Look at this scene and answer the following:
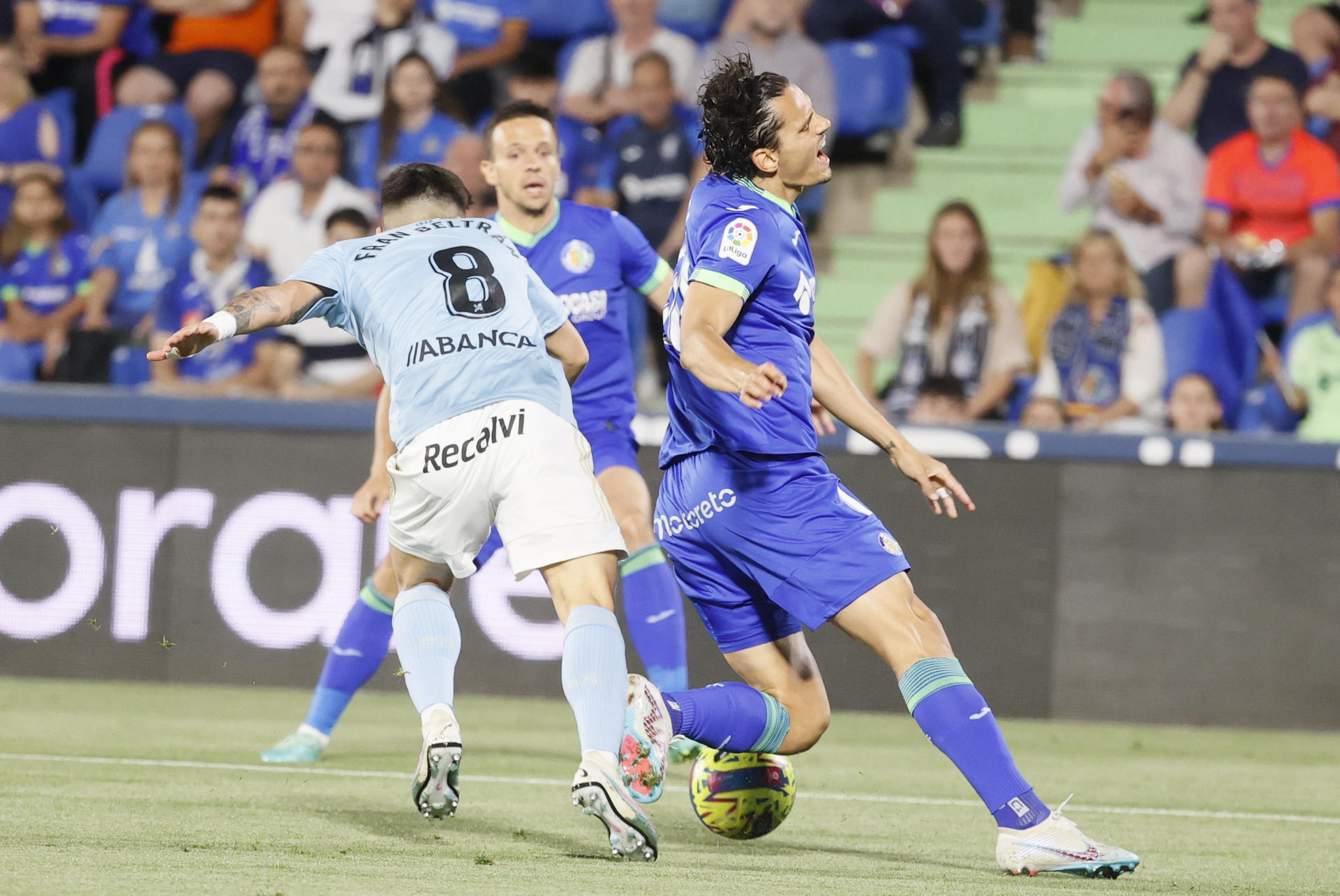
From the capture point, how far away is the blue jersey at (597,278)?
243 inches

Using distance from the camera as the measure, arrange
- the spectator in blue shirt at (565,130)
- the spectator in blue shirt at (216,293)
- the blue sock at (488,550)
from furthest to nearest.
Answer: the spectator in blue shirt at (565,130) → the spectator in blue shirt at (216,293) → the blue sock at (488,550)

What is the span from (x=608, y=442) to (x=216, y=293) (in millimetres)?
4446

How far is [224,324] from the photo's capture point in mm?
3881

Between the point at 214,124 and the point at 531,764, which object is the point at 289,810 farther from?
the point at 214,124

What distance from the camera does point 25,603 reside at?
791 cm

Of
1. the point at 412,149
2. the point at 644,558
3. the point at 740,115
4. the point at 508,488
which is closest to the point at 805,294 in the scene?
the point at 740,115

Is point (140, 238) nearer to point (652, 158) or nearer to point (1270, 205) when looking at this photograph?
point (652, 158)

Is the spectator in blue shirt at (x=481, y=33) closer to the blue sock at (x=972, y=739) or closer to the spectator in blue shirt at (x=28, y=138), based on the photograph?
the spectator in blue shirt at (x=28, y=138)

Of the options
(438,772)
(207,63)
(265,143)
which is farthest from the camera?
(207,63)

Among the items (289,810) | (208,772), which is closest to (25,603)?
(208,772)

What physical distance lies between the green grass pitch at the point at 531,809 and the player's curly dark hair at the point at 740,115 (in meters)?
1.75

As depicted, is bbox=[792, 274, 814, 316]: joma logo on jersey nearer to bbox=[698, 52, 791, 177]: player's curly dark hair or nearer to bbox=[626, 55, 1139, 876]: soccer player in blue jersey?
bbox=[626, 55, 1139, 876]: soccer player in blue jersey

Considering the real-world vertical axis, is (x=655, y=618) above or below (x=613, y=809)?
below

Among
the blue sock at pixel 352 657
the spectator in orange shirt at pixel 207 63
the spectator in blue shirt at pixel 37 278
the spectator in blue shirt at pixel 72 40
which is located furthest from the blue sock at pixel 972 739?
the spectator in blue shirt at pixel 72 40
